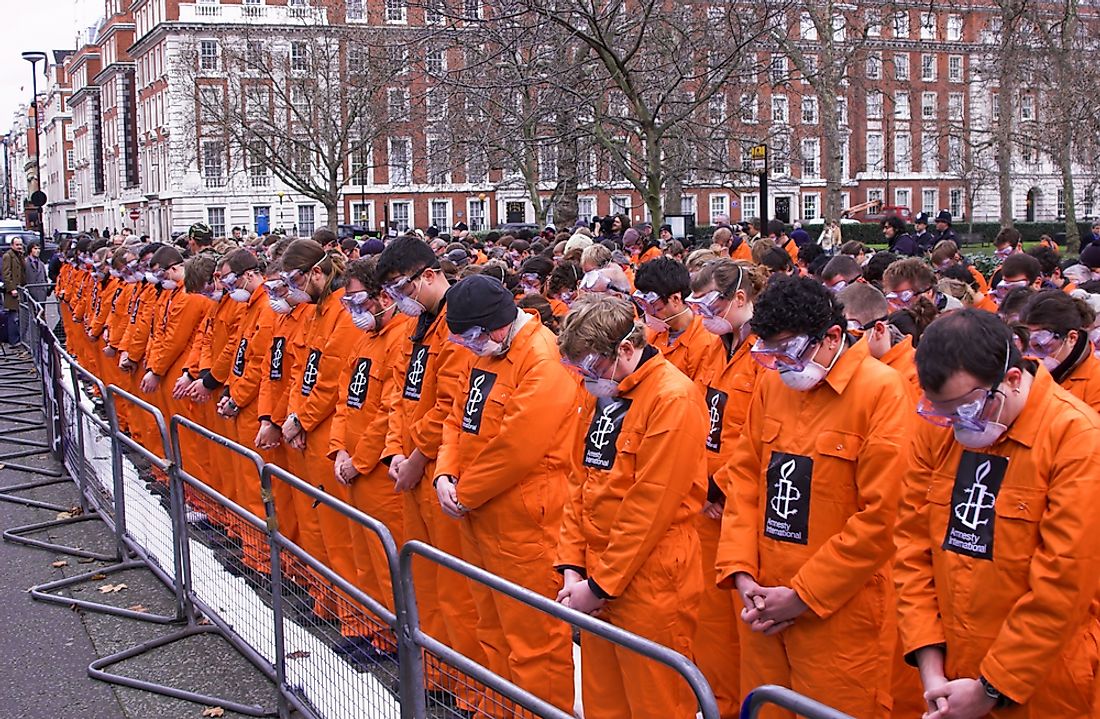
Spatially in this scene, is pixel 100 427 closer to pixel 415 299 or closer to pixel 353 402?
pixel 353 402

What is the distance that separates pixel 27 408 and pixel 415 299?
1170cm

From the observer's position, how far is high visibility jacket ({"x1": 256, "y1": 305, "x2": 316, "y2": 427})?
27.8 ft

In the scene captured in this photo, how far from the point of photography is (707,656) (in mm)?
5422

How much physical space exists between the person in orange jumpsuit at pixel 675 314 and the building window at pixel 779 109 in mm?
36718

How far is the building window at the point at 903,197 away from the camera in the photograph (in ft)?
274

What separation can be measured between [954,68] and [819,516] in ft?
256

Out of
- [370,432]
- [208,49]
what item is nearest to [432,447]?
[370,432]

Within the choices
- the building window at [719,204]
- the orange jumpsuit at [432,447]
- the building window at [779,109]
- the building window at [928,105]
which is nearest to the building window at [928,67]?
the building window at [928,105]

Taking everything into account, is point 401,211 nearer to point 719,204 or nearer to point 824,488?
point 719,204

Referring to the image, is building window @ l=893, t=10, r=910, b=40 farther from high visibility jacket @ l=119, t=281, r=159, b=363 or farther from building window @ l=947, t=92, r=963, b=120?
building window @ l=947, t=92, r=963, b=120

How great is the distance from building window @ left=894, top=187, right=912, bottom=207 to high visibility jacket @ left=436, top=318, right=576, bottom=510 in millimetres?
81560

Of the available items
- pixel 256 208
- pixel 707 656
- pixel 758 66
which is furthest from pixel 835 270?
pixel 256 208

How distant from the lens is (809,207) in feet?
266

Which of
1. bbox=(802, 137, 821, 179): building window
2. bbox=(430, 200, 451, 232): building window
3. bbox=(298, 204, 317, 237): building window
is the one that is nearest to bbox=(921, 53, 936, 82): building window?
bbox=(802, 137, 821, 179): building window
